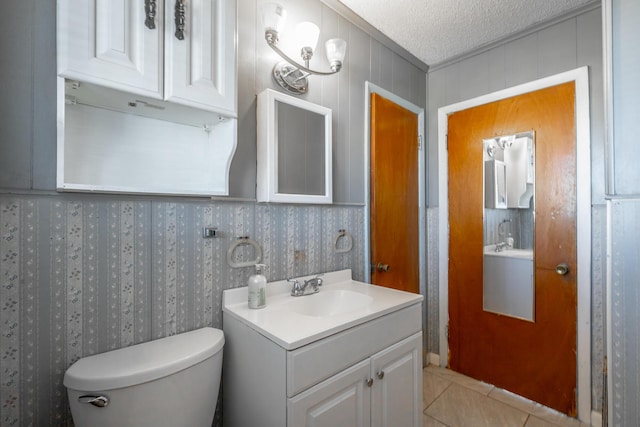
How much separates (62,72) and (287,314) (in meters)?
1.01

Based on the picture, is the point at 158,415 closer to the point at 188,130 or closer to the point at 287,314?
the point at 287,314

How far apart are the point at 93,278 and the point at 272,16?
1.23 metres

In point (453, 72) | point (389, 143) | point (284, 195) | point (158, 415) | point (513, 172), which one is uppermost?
point (453, 72)

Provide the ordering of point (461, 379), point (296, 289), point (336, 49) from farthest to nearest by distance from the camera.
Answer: point (461, 379), point (336, 49), point (296, 289)

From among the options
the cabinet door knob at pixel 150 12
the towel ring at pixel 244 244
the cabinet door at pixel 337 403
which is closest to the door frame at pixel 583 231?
the cabinet door at pixel 337 403

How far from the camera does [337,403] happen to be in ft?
3.29

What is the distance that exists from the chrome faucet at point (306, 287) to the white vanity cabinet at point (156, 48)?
2.62ft

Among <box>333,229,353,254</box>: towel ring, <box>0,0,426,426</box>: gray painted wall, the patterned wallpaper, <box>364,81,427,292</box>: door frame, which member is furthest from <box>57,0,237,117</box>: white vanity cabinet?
<box>364,81,427,292</box>: door frame

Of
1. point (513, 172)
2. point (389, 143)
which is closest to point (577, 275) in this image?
point (513, 172)

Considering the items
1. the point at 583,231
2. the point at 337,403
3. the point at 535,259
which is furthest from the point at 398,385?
the point at 583,231

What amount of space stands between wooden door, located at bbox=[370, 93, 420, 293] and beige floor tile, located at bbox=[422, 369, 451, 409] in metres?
0.65

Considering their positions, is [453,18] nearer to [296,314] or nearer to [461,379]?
[296,314]

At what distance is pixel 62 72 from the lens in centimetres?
78

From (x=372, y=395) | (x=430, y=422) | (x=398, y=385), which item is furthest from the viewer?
(x=430, y=422)
